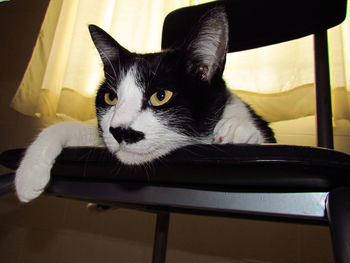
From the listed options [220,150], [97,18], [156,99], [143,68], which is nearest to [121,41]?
[97,18]

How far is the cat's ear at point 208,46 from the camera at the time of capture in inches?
20.2

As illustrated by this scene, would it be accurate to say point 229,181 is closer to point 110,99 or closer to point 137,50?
point 110,99

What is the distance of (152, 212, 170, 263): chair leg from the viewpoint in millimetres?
821

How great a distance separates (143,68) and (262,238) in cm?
89

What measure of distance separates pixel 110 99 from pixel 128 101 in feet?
0.38

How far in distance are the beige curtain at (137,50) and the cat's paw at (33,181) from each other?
800 millimetres

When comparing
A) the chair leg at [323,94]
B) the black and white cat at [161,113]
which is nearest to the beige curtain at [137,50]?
the chair leg at [323,94]

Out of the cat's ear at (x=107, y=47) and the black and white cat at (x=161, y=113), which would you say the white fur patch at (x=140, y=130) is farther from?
the cat's ear at (x=107, y=47)

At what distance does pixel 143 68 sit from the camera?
600mm

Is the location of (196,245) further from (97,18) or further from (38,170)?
(97,18)

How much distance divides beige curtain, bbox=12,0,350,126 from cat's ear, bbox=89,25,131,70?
21.3 inches

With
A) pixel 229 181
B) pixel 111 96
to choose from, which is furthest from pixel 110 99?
pixel 229 181

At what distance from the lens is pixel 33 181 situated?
0.44 meters

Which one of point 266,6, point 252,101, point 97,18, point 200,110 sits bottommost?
point 200,110
